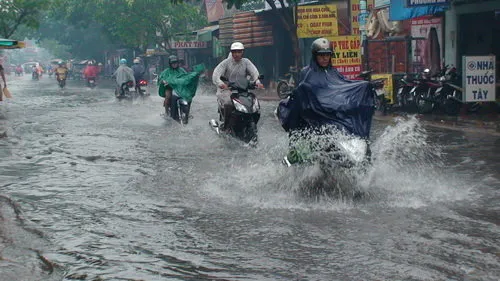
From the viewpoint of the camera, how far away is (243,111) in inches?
429

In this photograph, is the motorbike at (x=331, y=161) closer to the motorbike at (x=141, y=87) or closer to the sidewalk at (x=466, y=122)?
the sidewalk at (x=466, y=122)

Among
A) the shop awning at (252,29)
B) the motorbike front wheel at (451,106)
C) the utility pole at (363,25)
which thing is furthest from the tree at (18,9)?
the motorbike front wheel at (451,106)

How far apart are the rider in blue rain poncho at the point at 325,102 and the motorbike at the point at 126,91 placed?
55.8 ft

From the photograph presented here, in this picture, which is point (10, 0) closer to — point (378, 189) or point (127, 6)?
point (127, 6)

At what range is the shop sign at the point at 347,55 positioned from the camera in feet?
60.1

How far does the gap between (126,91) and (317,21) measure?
6566 millimetres

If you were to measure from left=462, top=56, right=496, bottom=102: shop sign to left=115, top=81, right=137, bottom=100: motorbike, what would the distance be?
1194cm

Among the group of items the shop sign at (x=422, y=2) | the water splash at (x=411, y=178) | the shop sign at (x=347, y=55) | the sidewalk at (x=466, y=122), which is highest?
the shop sign at (x=422, y=2)

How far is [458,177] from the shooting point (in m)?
8.59

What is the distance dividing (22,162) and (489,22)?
12512mm

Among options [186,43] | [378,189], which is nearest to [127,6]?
[186,43]

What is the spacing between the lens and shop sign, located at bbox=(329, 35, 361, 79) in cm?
1833

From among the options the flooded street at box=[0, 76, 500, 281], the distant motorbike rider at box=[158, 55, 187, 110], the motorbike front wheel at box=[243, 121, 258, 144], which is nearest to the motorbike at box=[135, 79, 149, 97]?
the distant motorbike rider at box=[158, 55, 187, 110]

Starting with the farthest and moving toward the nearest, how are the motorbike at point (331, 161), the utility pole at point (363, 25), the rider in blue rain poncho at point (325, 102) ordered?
1. the utility pole at point (363, 25)
2. the rider in blue rain poncho at point (325, 102)
3. the motorbike at point (331, 161)
